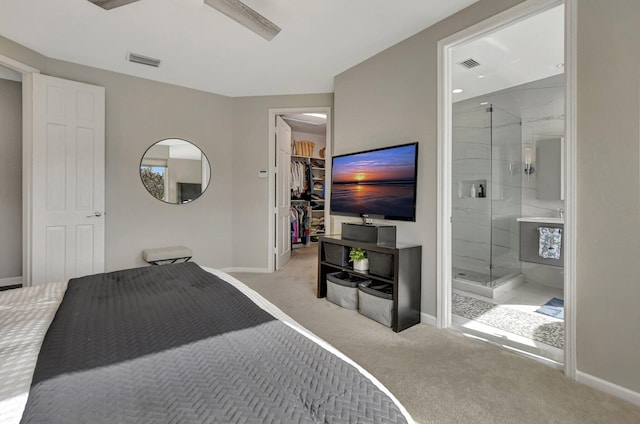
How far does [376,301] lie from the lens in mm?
2549

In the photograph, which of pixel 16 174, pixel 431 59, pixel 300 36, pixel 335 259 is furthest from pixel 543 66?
pixel 16 174

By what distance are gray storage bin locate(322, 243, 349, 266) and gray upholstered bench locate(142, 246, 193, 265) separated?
1668mm

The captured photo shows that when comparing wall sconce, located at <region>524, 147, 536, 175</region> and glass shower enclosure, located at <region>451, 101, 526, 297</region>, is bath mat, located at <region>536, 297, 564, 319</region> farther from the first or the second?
wall sconce, located at <region>524, 147, 536, 175</region>

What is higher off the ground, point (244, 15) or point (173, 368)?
point (244, 15)

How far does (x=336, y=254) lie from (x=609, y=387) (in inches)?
80.4

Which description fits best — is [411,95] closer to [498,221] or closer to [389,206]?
[389,206]

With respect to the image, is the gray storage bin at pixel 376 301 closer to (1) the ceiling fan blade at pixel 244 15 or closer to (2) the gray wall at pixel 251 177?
(2) the gray wall at pixel 251 177

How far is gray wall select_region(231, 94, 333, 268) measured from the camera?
4.27 metres

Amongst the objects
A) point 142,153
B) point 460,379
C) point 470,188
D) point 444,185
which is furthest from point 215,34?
point 470,188

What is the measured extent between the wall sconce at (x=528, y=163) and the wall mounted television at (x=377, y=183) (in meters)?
2.11

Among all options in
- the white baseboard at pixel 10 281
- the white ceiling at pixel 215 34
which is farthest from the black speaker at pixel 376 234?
the white baseboard at pixel 10 281

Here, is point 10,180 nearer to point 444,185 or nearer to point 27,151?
point 27,151

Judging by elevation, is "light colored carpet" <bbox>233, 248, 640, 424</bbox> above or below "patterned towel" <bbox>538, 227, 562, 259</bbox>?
below

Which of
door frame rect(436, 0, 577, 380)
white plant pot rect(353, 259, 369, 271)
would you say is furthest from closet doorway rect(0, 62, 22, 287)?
door frame rect(436, 0, 577, 380)
